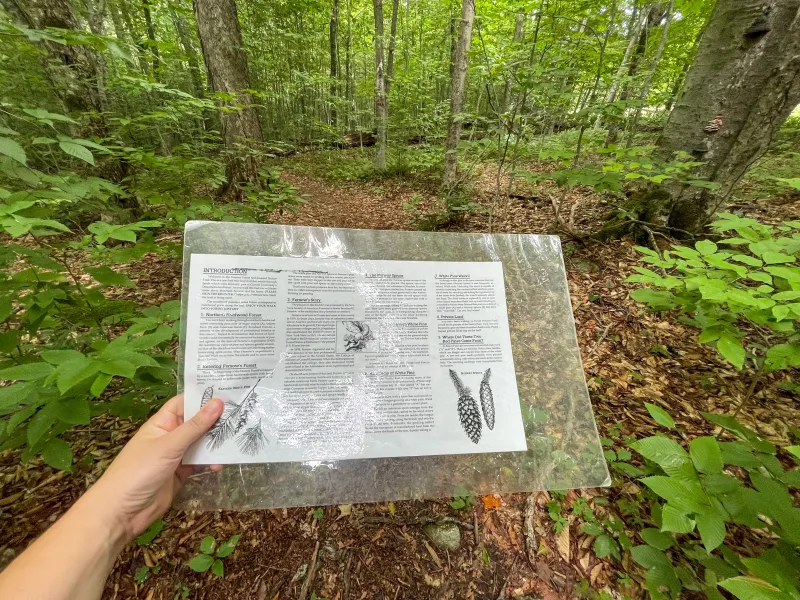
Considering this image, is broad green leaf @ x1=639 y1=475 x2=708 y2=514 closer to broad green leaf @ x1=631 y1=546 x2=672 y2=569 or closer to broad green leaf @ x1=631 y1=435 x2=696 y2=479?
broad green leaf @ x1=631 y1=435 x2=696 y2=479

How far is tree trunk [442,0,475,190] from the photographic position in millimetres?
5300

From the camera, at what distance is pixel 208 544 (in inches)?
67.6

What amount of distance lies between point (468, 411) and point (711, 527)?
782 mm

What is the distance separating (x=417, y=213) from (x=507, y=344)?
508 centimetres

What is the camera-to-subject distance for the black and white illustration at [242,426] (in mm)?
1225

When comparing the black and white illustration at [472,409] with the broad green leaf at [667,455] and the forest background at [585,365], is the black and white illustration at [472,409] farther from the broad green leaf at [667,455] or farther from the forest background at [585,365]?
the broad green leaf at [667,455]

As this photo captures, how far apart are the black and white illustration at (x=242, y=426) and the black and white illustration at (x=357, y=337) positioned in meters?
0.39

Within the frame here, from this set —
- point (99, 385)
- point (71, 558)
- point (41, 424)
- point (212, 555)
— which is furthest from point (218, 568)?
point (99, 385)

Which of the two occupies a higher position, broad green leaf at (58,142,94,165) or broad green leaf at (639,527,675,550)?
broad green leaf at (58,142,94,165)

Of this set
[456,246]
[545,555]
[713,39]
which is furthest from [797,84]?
[545,555]

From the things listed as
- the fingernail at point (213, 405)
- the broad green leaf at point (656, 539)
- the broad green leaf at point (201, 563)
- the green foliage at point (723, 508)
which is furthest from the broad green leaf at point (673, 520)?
the broad green leaf at point (201, 563)

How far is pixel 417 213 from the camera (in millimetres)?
6176

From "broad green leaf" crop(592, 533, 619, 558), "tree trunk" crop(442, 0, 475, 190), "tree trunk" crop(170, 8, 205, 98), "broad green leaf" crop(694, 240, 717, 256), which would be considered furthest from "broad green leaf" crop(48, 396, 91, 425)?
"tree trunk" crop(170, 8, 205, 98)

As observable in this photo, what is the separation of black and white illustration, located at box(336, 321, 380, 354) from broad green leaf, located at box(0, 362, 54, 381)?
0.94 metres
